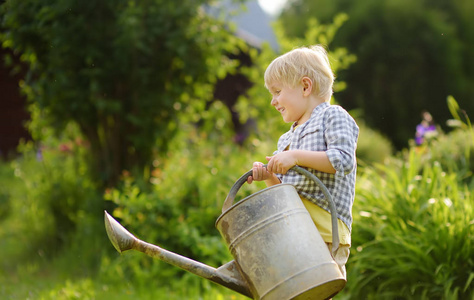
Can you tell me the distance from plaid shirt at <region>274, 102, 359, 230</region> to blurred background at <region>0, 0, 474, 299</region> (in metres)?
1.21

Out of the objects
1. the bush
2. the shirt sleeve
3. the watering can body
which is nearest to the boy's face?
the shirt sleeve

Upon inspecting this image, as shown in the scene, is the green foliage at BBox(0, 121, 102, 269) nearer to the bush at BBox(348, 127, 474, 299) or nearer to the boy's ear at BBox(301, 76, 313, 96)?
the bush at BBox(348, 127, 474, 299)

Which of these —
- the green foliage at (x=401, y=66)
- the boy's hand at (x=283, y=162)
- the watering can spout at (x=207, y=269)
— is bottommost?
the green foliage at (x=401, y=66)

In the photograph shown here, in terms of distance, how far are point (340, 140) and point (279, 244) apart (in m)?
0.41

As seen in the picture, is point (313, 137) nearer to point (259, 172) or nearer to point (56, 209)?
point (259, 172)

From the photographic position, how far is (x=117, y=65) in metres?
4.67

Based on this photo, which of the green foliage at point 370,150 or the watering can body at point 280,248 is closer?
the watering can body at point 280,248

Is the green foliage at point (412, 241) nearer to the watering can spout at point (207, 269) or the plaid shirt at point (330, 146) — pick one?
the plaid shirt at point (330, 146)

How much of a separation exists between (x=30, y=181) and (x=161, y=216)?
184cm

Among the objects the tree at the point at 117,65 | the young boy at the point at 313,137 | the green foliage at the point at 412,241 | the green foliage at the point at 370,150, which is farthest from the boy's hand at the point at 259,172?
the green foliage at the point at 370,150

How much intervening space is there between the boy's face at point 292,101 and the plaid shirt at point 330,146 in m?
0.04

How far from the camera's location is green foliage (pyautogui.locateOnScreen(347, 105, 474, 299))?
2.98 m

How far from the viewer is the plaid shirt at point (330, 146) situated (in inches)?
73.0

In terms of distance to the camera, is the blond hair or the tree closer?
the blond hair
